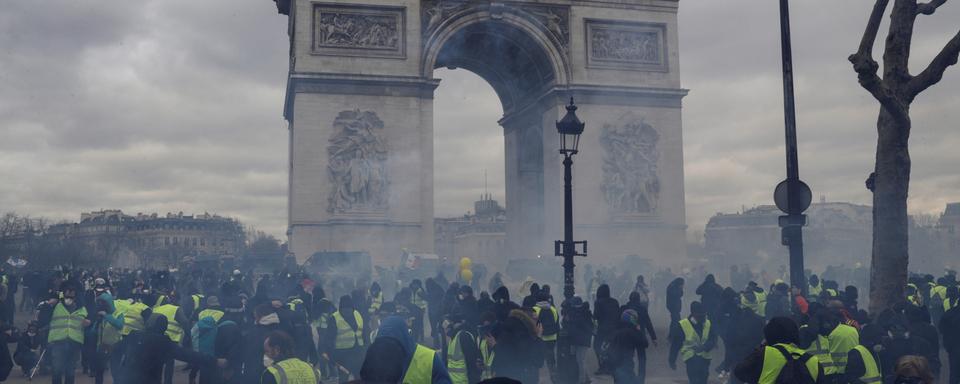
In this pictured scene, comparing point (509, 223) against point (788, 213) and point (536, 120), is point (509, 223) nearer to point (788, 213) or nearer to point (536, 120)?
point (536, 120)

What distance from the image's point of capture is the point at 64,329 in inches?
449

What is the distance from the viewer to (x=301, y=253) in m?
29.4

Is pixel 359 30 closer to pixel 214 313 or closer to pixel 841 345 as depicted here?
pixel 214 313

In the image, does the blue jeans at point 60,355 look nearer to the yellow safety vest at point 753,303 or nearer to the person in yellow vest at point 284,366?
the person in yellow vest at point 284,366

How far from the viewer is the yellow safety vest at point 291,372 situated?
5863mm

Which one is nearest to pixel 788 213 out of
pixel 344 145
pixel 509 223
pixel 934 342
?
pixel 934 342

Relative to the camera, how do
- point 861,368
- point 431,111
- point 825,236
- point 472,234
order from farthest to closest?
point 472,234, point 825,236, point 431,111, point 861,368

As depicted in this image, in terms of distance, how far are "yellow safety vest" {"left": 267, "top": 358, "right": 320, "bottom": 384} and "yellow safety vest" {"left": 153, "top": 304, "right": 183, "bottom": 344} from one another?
4958mm

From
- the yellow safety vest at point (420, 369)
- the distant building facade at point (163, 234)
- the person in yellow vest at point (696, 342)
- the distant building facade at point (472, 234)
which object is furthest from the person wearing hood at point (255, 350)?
the distant building facade at point (472, 234)

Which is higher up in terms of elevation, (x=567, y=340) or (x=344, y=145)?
(x=344, y=145)

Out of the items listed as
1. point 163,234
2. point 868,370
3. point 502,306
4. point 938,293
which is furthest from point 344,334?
point 163,234

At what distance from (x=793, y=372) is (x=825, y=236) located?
90.7 metres

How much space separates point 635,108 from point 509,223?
26.0ft

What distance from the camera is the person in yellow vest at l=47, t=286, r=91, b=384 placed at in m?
11.4
